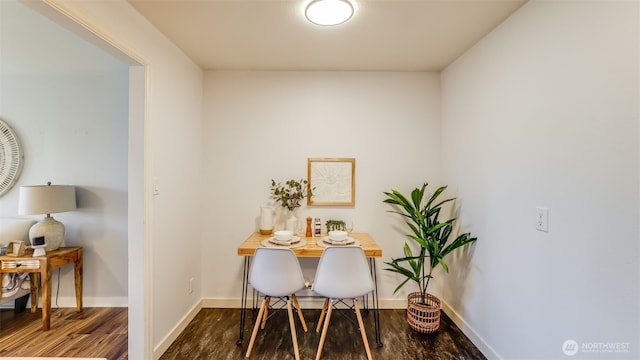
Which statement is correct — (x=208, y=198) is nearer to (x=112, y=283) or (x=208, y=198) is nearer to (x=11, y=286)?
(x=112, y=283)

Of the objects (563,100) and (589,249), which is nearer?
(589,249)

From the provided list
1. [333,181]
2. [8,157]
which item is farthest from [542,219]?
[8,157]

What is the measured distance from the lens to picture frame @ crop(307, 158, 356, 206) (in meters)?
2.66

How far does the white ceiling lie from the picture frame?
0.99 meters

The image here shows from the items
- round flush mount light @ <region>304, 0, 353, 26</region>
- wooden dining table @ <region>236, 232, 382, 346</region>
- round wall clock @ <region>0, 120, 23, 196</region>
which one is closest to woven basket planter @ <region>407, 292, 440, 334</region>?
wooden dining table @ <region>236, 232, 382, 346</region>

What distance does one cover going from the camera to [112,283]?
2.62 meters

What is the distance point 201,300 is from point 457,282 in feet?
8.41

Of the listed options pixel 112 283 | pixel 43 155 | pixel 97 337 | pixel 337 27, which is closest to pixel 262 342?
pixel 97 337

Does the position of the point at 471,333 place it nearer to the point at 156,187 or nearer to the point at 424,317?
the point at 424,317

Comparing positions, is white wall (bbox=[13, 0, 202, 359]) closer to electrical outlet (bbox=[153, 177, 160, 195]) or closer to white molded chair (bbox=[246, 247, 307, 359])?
electrical outlet (bbox=[153, 177, 160, 195])

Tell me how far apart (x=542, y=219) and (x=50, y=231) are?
12.8 ft

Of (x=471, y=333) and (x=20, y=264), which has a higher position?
(x=20, y=264)

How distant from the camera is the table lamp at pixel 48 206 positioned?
2.25m

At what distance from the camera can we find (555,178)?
4.55ft
